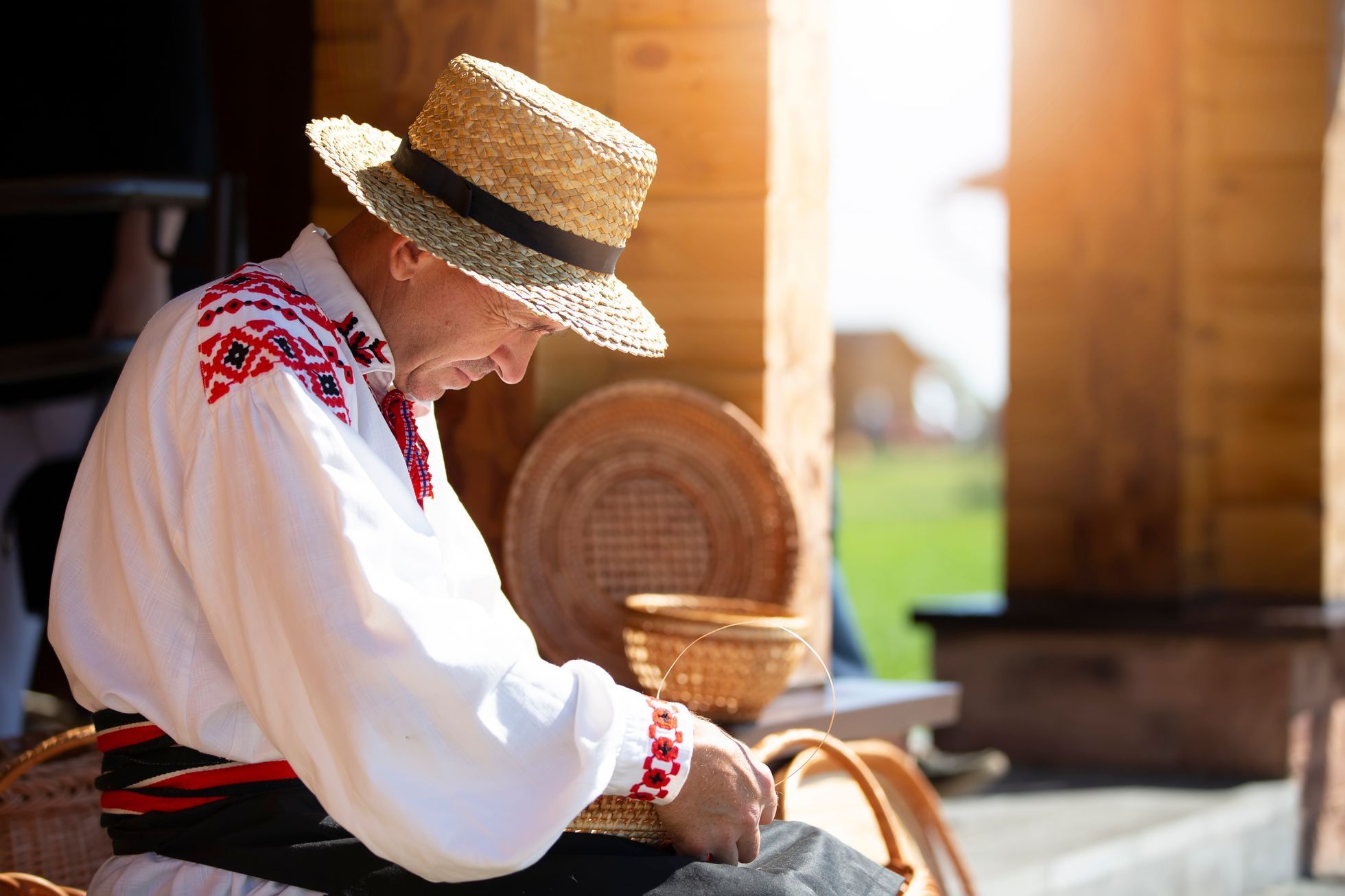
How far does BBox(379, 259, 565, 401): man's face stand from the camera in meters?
1.72

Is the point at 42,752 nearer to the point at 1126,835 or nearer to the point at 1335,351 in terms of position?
the point at 1126,835

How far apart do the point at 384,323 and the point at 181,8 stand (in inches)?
86.1

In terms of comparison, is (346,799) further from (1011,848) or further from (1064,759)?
(1064,759)

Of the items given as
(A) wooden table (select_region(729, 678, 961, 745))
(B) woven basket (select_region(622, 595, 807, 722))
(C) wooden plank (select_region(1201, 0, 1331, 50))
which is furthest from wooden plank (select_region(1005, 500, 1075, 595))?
(B) woven basket (select_region(622, 595, 807, 722))

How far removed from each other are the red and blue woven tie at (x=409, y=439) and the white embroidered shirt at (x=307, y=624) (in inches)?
6.3

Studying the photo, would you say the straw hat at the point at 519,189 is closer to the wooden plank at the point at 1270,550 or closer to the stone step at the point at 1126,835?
the stone step at the point at 1126,835

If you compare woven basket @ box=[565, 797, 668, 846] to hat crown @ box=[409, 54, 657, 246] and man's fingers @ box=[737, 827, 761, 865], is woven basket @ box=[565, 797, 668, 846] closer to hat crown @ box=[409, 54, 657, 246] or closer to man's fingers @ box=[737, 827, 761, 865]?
man's fingers @ box=[737, 827, 761, 865]

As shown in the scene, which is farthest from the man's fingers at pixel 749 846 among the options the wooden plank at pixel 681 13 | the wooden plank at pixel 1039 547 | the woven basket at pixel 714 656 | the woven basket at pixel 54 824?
the wooden plank at pixel 1039 547

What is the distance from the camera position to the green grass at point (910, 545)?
1230cm

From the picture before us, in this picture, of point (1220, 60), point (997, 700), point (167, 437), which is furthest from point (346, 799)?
point (1220, 60)

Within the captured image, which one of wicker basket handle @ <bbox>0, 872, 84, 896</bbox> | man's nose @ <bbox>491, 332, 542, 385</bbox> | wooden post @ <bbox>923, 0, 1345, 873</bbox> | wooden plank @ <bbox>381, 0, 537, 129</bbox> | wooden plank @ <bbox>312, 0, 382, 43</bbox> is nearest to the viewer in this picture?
man's nose @ <bbox>491, 332, 542, 385</bbox>

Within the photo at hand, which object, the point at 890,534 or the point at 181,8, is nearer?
the point at 181,8

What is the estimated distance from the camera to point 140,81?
11.9 feet

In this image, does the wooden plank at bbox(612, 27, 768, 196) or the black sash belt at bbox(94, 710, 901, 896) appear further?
the wooden plank at bbox(612, 27, 768, 196)
